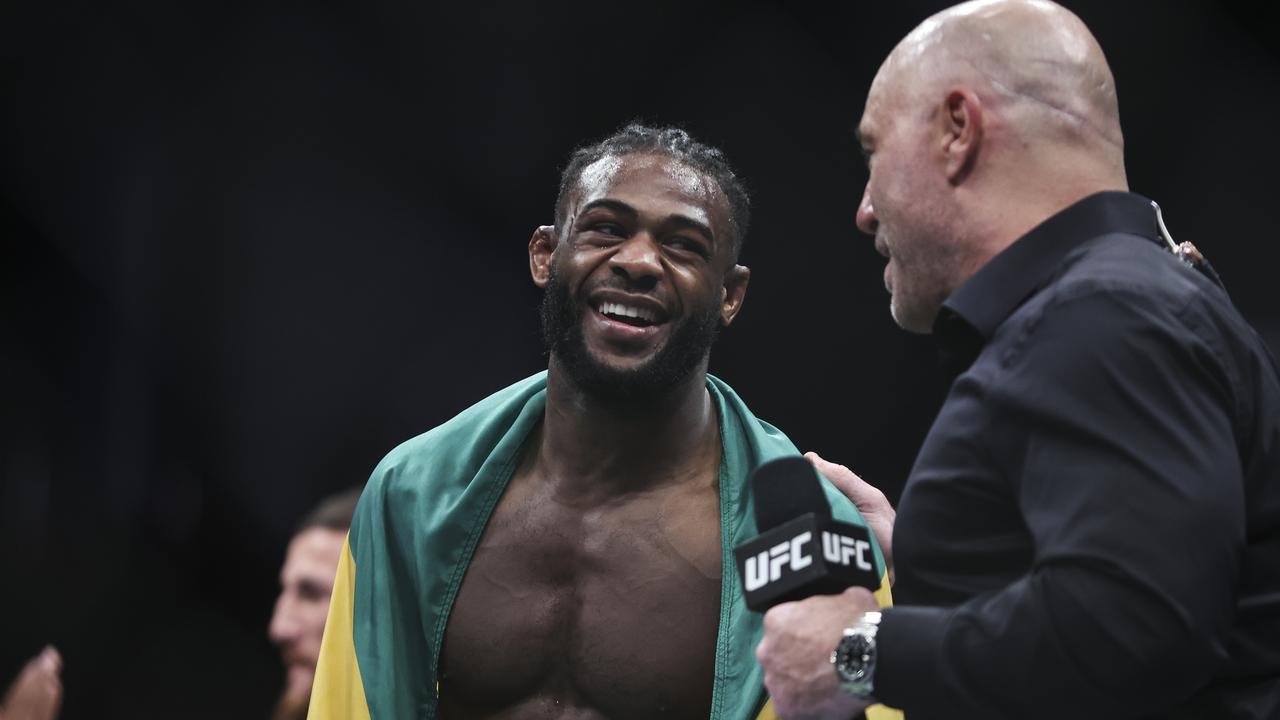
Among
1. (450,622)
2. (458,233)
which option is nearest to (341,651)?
(450,622)


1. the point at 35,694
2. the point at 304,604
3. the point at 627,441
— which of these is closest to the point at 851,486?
the point at 627,441

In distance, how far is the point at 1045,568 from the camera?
894mm

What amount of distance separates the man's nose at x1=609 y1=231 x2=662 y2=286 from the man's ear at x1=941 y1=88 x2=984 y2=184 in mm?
683

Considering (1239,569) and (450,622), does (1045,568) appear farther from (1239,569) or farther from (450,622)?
(450,622)

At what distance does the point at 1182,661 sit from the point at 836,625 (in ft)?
0.83

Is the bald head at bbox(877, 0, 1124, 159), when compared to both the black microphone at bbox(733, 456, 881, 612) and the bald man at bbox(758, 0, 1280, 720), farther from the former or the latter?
the black microphone at bbox(733, 456, 881, 612)

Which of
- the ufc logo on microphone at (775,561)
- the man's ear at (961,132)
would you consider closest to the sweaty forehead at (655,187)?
the man's ear at (961,132)

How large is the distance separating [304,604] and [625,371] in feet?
4.24

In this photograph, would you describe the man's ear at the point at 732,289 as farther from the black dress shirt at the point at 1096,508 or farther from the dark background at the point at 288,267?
the dark background at the point at 288,267

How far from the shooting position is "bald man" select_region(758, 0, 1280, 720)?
2.85 ft

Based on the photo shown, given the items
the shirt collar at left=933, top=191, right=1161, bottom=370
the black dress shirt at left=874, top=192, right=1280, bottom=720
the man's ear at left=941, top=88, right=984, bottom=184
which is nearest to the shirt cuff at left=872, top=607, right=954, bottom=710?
the black dress shirt at left=874, top=192, right=1280, bottom=720

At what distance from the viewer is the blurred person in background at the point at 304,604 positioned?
8.93 feet

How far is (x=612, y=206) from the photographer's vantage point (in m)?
1.82

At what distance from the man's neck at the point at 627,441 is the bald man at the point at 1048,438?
66 centimetres
